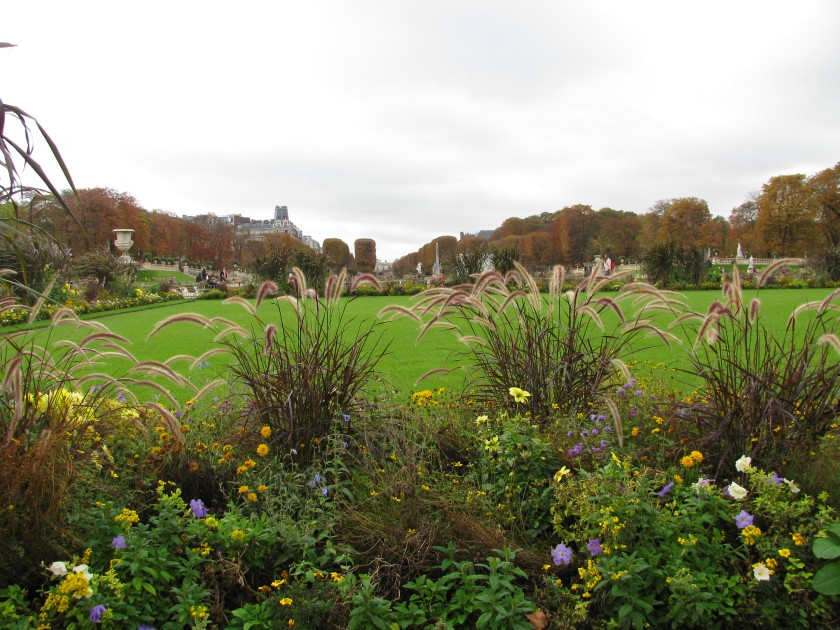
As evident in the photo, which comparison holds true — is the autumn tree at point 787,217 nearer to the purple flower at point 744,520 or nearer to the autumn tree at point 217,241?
the purple flower at point 744,520

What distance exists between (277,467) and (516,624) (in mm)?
1582

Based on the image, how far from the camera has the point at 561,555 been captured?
8.15 feet

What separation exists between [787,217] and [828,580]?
187 ft

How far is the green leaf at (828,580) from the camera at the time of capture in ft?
7.24

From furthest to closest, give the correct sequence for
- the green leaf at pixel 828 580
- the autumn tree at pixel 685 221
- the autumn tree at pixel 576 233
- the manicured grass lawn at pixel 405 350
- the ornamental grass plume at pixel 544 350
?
the autumn tree at pixel 576 233 < the autumn tree at pixel 685 221 < the manicured grass lawn at pixel 405 350 < the ornamental grass plume at pixel 544 350 < the green leaf at pixel 828 580

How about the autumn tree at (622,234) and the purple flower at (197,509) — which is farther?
the autumn tree at (622,234)

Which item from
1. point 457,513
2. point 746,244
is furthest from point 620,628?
point 746,244

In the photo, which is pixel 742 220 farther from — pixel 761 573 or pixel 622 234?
pixel 761 573

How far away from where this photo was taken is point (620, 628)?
223cm

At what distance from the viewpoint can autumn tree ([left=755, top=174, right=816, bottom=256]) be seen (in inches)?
1989

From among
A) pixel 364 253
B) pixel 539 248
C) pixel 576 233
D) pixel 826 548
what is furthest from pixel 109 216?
pixel 826 548

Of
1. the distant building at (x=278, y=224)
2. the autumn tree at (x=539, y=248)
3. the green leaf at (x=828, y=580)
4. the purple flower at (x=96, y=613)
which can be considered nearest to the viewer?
the purple flower at (x=96, y=613)

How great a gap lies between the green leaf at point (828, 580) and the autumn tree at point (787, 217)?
184 feet

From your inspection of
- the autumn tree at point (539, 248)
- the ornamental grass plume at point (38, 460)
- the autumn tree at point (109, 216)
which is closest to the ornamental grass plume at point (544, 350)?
the ornamental grass plume at point (38, 460)
